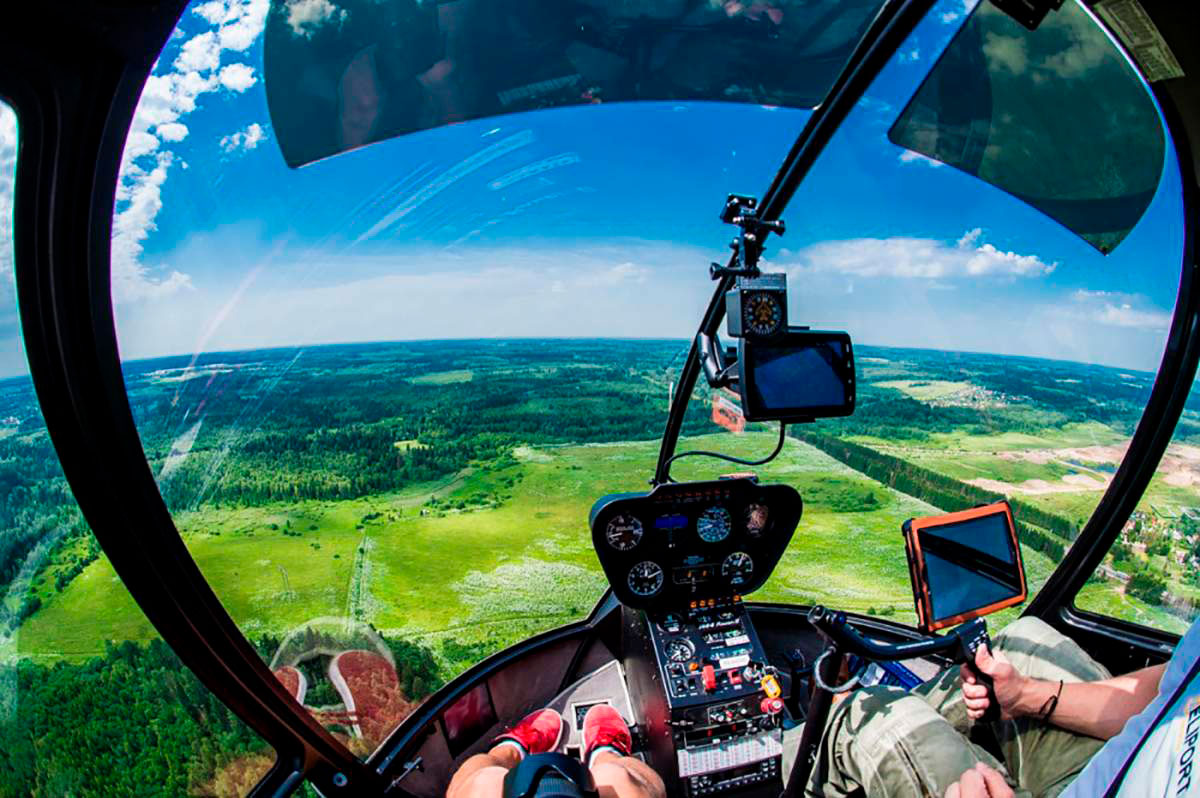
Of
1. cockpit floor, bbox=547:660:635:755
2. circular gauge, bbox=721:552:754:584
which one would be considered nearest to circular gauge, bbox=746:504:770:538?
circular gauge, bbox=721:552:754:584

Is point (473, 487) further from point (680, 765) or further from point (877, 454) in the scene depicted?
point (680, 765)

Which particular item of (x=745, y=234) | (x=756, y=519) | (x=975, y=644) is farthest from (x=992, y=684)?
(x=745, y=234)

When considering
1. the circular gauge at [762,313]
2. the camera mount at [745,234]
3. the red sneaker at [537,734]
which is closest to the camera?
the circular gauge at [762,313]

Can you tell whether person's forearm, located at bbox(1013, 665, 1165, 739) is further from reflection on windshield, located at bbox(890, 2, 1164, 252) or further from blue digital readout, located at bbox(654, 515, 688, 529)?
reflection on windshield, located at bbox(890, 2, 1164, 252)

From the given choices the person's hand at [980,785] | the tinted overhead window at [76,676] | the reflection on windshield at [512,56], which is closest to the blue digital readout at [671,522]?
the person's hand at [980,785]

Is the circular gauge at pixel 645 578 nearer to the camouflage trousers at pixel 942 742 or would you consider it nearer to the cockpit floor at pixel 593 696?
the cockpit floor at pixel 593 696

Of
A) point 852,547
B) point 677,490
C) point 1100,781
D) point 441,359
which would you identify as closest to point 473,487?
point 441,359
